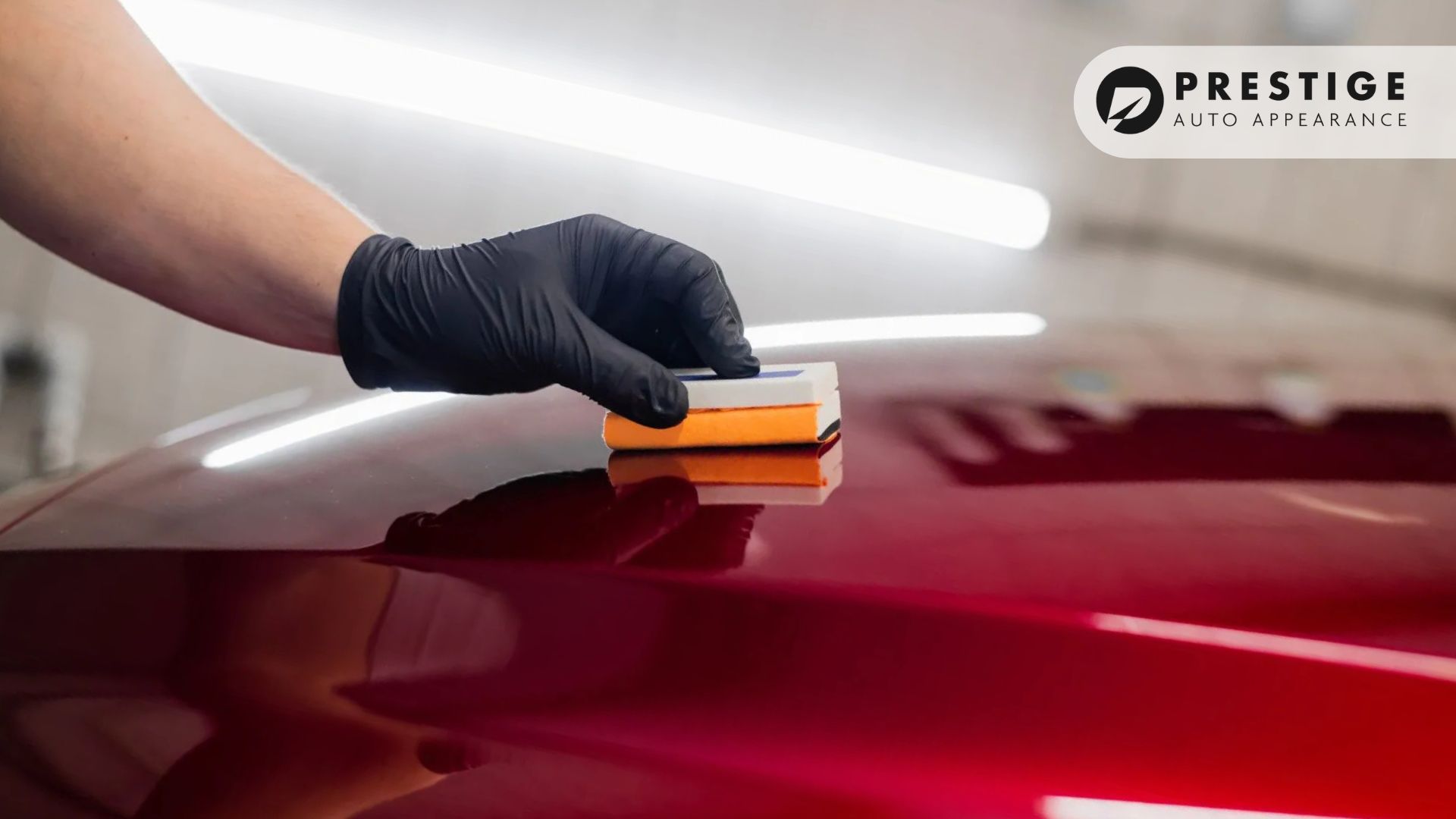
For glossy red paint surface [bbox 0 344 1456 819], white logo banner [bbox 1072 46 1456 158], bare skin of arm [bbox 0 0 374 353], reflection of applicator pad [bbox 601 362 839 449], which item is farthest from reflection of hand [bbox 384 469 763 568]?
white logo banner [bbox 1072 46 1456 158]

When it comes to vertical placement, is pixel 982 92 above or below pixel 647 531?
above

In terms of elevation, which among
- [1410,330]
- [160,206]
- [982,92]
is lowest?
[160,206]

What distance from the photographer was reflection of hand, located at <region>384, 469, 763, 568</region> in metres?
0.54

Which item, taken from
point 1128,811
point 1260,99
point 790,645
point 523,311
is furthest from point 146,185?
point 1260,99

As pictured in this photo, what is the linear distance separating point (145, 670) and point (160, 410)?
112 inches

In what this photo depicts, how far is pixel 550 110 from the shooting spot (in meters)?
2.92

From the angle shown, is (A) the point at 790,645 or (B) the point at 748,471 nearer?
(A) the point at 790,645

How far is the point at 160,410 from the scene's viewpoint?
118 inches

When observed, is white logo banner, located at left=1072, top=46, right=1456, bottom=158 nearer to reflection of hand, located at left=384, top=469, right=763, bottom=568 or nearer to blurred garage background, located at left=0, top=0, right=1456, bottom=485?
blurred garage background, located at left=0, top=0, right=1456, bottom=485

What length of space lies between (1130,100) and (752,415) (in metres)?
2.99

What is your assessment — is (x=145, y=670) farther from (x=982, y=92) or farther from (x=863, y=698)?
(x=982, y=92)

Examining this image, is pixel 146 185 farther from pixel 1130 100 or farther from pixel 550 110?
pixel 1130 100

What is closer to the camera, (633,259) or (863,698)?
(863,698)

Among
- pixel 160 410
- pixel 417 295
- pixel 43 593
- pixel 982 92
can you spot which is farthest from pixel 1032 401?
pixel 160 410
